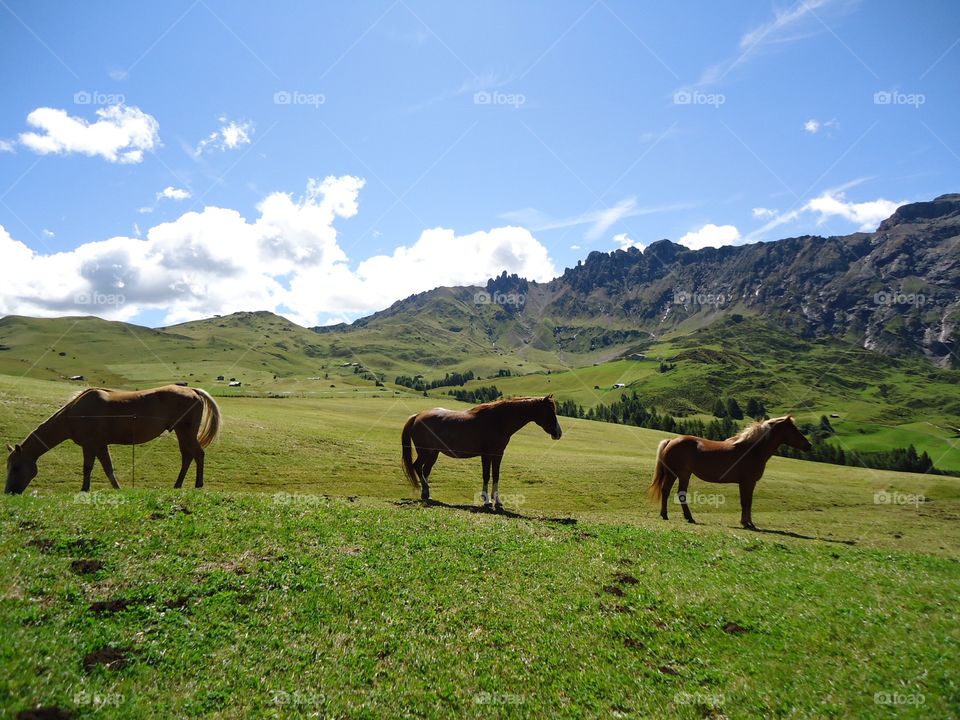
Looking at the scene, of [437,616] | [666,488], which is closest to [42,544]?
[437,616]

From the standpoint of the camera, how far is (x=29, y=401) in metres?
42.2

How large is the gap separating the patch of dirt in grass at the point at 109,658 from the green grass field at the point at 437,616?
34 millimetres

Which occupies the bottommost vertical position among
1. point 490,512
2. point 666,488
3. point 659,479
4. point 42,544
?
point 490,512

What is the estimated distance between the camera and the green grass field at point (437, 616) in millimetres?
8320

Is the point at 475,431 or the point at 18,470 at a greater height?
the point at 475,431

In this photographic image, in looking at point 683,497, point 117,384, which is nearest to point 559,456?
point 683,497

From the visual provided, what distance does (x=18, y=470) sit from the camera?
18.9m

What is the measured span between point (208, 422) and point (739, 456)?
2636 centimetres

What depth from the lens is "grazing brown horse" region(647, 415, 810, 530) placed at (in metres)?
25.6

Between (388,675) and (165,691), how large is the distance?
3.55m

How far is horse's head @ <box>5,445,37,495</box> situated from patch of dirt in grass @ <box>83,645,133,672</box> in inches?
586

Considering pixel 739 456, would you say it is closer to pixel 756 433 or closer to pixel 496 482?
pixel 756 433

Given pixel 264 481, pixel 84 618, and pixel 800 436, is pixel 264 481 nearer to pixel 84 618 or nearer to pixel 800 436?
pixel 84 618

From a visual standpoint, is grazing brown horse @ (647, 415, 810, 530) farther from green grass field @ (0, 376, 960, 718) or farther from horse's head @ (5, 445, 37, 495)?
horse's head @ (5, 445, 37, 495)
